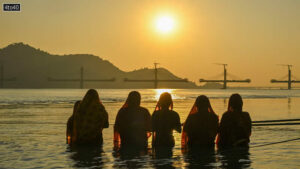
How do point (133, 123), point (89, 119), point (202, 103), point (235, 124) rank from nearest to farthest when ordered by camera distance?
point (202, 103) < point (235, 124) < point (133, 123) < point (89, 119)

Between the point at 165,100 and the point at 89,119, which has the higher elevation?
the point at 165,100

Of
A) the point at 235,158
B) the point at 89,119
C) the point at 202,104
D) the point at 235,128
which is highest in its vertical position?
the point at 202,104

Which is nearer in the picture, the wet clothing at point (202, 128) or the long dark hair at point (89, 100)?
the wet clothing at point (202, 128)

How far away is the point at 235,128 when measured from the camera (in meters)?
12.1

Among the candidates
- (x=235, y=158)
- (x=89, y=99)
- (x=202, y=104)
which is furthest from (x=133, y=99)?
(x=235, y=158)

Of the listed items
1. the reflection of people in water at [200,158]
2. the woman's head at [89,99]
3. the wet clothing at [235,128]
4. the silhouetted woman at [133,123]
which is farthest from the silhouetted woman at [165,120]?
the woman's head at [89,99]

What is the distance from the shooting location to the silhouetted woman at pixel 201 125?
1176 centimetres

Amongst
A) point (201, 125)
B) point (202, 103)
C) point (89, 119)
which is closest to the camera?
point (202, 103)

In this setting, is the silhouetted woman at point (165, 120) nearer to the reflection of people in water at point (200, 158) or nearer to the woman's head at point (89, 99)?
the reflection of people in water at point (200, 158)

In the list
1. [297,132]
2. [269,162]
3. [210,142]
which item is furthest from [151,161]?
[297,132]

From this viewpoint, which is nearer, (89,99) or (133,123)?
(133,123)

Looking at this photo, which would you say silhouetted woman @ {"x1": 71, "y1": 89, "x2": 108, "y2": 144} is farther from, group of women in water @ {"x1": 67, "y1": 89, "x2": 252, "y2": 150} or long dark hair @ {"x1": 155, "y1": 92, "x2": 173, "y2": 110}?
long dark hair @ {"x1": 155, "y1": 92, "x2": 173, "y2": 110}

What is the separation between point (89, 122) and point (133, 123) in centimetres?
118

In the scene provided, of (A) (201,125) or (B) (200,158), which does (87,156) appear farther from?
(A) (201,125)
